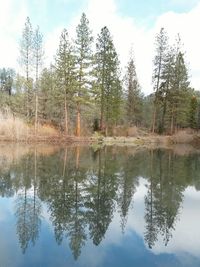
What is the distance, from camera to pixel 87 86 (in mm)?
42562

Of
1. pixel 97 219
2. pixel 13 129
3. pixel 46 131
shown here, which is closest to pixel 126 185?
pixel 97 219

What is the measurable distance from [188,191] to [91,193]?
358 centimetres

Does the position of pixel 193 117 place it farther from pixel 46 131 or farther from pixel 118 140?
pixel 46 131

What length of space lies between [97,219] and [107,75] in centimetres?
3805

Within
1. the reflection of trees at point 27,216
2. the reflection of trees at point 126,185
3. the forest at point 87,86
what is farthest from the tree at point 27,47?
the reflection of trees at point 27,216

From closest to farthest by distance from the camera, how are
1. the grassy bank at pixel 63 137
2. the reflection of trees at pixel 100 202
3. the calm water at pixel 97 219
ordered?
1. the calm water at pixel 97 219
2. the reflection of trees at pixel 100 202
3. the grassy bank at pixel 63 137

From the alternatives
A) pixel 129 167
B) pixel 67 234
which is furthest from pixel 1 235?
pixel 129 167

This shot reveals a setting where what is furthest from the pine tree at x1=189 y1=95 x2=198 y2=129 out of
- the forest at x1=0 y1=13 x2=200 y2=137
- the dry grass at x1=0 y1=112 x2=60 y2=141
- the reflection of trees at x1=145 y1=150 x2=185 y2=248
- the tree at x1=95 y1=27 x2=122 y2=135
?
the reflection of trees at x1=145 y1=150 x2=185 y2=248

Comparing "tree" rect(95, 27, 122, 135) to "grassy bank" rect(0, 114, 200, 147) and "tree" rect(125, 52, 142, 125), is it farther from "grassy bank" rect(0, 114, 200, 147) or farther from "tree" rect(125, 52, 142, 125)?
"tree" rect(125, 52, 142, 125)

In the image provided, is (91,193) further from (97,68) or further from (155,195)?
(97,68)

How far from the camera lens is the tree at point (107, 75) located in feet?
147

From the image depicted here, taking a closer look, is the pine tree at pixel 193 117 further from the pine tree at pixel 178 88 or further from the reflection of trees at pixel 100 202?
the reflection of trees at pixel 100 202

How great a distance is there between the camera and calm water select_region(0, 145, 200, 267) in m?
6.24

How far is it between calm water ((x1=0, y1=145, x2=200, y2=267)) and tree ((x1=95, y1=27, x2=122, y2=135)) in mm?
29811
